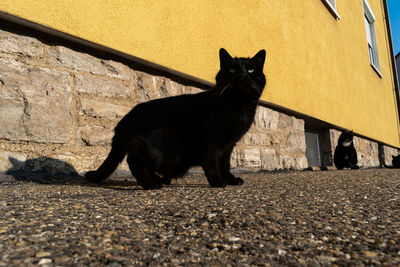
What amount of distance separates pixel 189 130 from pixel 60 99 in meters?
1.05

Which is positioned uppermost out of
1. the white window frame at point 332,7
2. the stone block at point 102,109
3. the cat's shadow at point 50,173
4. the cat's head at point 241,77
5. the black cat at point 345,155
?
the white window frame at point 332,7

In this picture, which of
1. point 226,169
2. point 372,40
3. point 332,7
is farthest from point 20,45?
point 372,40

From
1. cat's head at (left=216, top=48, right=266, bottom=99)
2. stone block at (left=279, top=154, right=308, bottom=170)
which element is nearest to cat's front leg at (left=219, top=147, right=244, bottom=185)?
cat's head at (left=216, top=48, right=266, bottom=99)

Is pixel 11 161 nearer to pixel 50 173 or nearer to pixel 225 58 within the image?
pixel 50 173

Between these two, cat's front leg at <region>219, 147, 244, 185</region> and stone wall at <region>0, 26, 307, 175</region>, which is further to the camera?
cat's front leg at <region>219, 147, 244, 185</region>

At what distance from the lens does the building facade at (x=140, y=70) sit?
1906 millimetres

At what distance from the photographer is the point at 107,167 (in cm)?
184

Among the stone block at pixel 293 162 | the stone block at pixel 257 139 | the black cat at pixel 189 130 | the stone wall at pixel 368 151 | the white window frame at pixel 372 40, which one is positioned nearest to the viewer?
the black cat at pixel 189 130

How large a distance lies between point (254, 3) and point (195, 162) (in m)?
2.85

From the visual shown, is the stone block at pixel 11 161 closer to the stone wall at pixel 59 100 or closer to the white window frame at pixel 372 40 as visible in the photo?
the stone wall at pixel 59 100

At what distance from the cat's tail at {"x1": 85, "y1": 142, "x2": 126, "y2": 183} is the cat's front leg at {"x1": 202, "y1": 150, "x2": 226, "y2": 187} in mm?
596

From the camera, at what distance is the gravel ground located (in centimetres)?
65

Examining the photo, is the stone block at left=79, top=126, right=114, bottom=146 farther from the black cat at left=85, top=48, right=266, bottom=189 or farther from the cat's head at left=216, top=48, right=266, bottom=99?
the cat's head at left=216, top=48, right=266, bottom=99

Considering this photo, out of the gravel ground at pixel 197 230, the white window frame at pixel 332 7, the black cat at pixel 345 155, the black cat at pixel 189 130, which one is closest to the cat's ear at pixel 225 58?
the black cat at pixel 189 130
